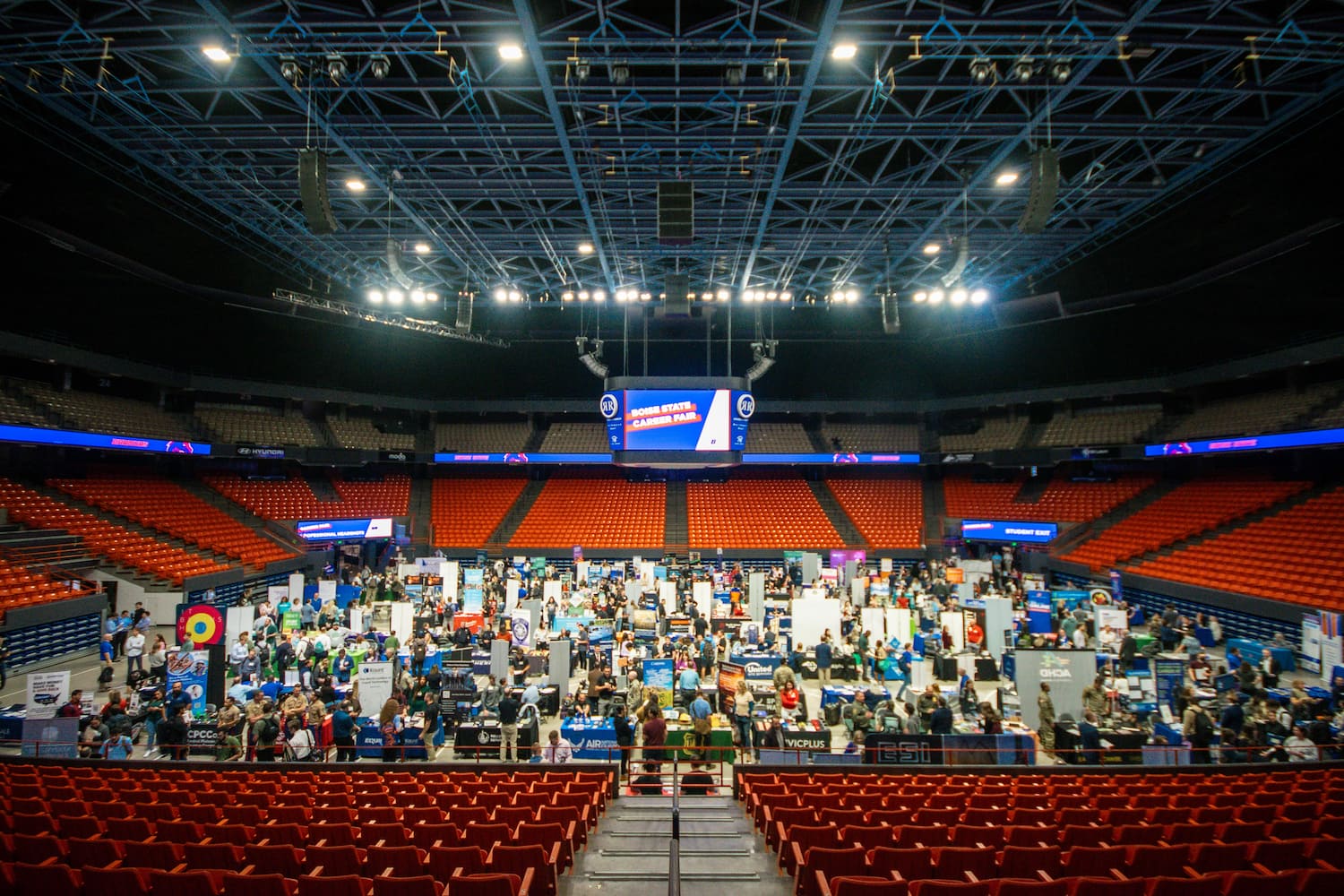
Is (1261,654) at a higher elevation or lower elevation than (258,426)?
lower

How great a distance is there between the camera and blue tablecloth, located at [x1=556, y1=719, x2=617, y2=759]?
10.7 metres

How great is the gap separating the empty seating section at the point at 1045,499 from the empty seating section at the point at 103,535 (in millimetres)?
35460

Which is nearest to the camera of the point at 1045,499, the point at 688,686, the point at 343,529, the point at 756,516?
the point at 688,686

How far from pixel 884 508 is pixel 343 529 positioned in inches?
1139

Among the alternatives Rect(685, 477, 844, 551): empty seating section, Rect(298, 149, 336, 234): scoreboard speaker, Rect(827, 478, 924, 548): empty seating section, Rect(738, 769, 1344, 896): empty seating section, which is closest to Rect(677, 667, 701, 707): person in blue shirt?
Rect(738, 769, 1344, 896): empty seating section

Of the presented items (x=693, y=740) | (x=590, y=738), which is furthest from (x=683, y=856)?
(x=590, y=738)

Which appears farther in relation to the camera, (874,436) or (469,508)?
(874,436)

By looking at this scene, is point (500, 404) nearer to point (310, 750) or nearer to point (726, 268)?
point (726, 268)

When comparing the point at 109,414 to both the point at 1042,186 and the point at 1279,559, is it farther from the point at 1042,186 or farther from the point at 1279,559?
the point at 1279,559

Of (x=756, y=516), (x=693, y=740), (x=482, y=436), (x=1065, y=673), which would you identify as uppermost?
(x=482, y=436)

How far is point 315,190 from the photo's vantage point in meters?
10.6

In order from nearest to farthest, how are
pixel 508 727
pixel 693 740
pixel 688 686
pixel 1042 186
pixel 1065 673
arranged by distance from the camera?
pixel 1042 186 < pixel 693 740 < pixel 508 727 < pixel 1065 673 < pixel 688 686

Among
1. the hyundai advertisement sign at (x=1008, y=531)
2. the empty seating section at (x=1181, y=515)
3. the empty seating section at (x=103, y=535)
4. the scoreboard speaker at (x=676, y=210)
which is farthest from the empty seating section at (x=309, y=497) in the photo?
the empty seating section at (x=1181, y=515)

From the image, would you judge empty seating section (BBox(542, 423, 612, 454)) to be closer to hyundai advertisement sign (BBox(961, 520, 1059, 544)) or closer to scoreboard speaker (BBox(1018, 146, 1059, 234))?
hyundai advertisement sign (BBox(961, 520, 1059, 544))
